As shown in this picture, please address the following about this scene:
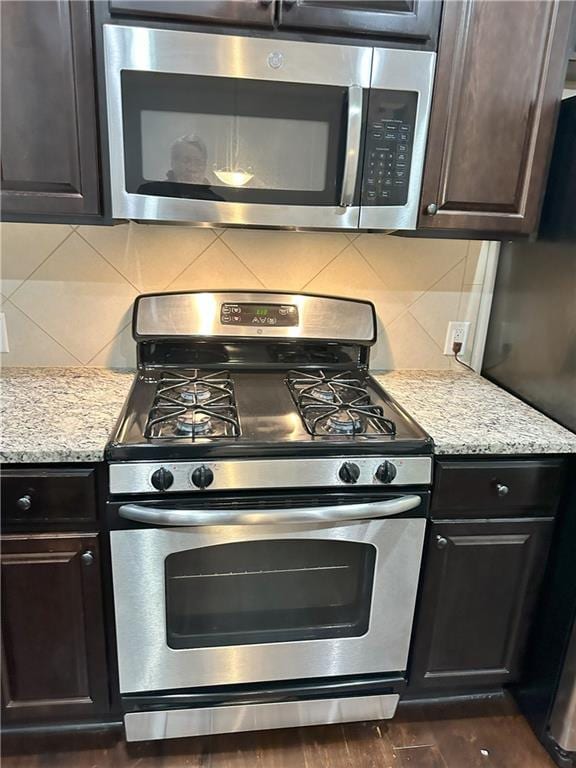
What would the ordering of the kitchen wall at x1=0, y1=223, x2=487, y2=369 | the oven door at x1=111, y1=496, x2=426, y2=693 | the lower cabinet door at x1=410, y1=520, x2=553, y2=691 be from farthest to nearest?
the kitchen wall at x1=0, y1=223, x2=487, y2=369 < the lower cabinet door at x1=410, y1=520, x2=553, y2=691 < the oven door at x1=111, y1=496, x2=426, y2=693

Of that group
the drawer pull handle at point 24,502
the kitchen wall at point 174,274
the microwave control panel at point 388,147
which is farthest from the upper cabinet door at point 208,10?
the drawer pull handle at point 24,502

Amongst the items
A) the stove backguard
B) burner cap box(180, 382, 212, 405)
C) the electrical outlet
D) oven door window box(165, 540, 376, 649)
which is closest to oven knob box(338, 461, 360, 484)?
oven door window box(165, 540, 376, 649)

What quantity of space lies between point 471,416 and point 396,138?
0.74 metres

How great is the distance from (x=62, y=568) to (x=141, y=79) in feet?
3.74

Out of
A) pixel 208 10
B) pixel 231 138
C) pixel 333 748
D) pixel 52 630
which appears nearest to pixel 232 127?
pixel 231 138

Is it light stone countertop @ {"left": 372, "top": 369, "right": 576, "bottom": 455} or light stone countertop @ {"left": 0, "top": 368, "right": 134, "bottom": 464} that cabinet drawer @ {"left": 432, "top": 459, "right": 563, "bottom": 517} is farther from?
light stone countertop @ {"left": 0, "top": 368, "right": 134, "bottom": 464}

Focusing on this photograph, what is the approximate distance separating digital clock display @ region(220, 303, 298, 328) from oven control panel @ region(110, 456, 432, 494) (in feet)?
1.85

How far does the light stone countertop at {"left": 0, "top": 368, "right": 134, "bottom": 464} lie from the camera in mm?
1244

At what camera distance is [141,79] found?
1271 mm

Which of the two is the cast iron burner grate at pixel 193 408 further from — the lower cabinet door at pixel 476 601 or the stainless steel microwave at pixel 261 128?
the lower cabinet door at pixel 476 601

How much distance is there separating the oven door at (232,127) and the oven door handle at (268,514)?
2.29ft

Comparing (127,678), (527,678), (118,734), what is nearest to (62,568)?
(127,678)

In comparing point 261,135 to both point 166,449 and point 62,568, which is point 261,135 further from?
point 62,568

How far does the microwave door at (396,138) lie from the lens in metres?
1.35
